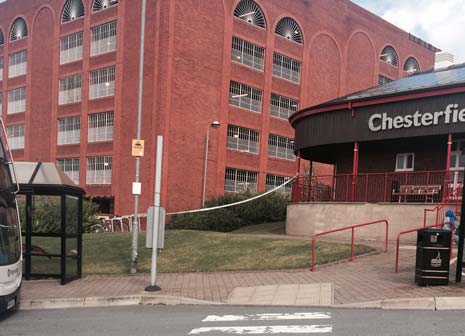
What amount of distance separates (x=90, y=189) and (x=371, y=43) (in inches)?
1232

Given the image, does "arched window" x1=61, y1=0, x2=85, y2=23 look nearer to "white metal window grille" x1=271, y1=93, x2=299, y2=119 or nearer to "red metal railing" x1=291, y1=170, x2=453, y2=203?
"white metal window grille" x1=271, y1=93, x2=299, y2=119

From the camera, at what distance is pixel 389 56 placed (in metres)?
51.2

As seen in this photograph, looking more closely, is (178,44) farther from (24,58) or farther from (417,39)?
(417,39)

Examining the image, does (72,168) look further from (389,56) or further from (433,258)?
(389,56)

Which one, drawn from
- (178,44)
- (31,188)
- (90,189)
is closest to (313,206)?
(31,188)

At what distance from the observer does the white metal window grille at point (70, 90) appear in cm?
3906

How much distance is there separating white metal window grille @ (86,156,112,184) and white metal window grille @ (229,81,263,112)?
34.4 feet

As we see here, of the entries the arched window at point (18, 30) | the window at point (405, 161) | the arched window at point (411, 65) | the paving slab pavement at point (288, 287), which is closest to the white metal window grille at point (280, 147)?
the window at point (405, 161)

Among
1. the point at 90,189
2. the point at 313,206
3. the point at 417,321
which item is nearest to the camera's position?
the point at 417,321

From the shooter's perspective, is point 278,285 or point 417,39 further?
point 417,39

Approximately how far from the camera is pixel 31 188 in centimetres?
1115

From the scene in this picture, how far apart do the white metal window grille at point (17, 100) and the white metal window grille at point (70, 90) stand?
637 cm

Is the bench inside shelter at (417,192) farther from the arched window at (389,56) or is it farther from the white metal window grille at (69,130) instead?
the arched window at (389,56)

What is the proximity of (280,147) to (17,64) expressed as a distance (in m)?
26.2
